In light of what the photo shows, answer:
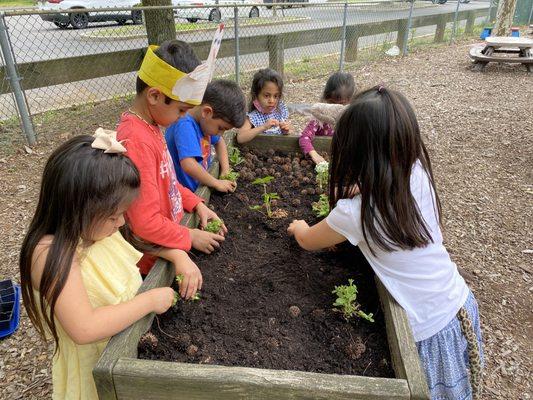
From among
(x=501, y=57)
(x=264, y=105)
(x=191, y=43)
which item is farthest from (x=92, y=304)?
(x=501, y=57)

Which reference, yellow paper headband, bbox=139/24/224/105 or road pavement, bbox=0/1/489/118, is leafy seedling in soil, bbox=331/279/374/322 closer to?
yellow paper headband, bbox=139/24/224/105

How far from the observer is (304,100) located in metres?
7.68

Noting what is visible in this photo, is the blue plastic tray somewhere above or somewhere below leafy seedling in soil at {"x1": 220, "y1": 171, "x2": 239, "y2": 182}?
below

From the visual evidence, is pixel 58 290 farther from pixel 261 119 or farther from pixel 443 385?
pixel 261 119

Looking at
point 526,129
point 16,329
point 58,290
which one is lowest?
point 526,129

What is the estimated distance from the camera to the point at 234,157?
10.8 feet

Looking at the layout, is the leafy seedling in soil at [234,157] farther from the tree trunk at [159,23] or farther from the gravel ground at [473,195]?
the tree trunk at [159,23]

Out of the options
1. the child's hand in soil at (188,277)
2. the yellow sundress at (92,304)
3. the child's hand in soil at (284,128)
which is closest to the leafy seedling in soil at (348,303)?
the child's hand in soil at (188,277)

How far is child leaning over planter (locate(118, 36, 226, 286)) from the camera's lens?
1.87m

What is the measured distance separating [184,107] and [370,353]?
133 centimetres

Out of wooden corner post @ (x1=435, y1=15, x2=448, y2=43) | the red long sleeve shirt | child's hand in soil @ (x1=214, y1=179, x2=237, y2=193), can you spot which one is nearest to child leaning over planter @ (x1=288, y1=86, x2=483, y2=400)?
the red long sleeve shirt

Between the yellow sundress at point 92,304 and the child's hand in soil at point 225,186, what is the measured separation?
1.11 meters

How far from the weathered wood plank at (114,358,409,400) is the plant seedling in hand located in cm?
205

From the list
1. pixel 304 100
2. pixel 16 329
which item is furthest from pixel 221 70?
pixel 16 329
